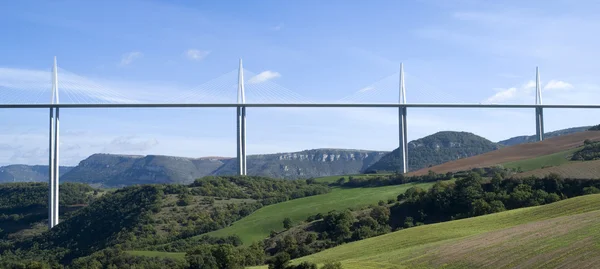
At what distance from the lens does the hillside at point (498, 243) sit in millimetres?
24297

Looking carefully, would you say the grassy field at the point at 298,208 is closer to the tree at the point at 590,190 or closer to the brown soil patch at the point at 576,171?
the brown soil patch at the point at 576,171

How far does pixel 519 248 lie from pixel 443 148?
433 ft

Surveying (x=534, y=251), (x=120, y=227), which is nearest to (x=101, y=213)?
(x=120, y=227)

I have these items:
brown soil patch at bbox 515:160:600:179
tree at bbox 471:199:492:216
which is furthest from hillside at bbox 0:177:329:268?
brown soil patch at bbox 515:160:600:179

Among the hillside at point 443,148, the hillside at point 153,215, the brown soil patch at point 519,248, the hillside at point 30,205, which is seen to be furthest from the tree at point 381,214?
the hillside at point 443,148

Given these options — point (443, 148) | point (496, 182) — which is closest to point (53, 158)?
point (496, 182)

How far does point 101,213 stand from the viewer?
72.6m

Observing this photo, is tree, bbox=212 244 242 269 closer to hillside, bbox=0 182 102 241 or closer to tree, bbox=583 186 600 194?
tree, bbox=583 186 600 194

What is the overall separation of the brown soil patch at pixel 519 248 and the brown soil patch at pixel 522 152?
1551 inches

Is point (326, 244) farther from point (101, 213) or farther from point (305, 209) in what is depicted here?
point (101, 213)

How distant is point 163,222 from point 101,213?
9.75 meters

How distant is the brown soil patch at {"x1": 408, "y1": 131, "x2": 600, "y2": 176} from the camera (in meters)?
69.7

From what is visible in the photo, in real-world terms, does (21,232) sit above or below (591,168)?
below

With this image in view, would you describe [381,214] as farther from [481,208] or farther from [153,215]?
[153,215]
